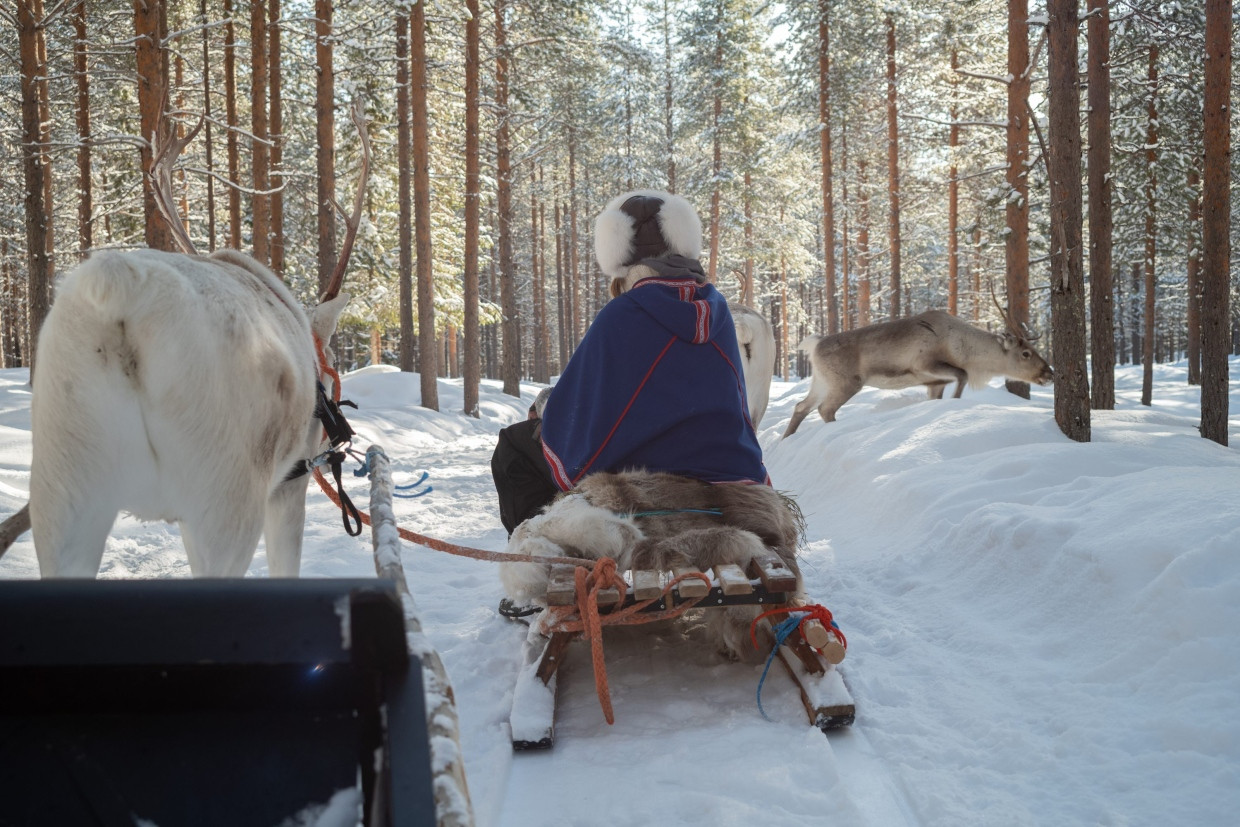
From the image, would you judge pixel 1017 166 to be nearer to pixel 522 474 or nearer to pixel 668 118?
pixel 522 474

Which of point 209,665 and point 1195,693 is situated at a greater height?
point 209,665

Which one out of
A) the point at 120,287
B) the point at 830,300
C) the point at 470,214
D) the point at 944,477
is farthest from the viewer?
the point at 830,300

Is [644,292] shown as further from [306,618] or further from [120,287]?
[306,618]

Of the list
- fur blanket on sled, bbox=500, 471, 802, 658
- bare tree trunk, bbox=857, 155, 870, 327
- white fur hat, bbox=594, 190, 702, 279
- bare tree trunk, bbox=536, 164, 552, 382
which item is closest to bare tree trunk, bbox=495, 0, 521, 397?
bare tree trunk, bbox=536, 164, 552, 382

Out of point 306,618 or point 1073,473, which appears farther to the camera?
point 1073,473

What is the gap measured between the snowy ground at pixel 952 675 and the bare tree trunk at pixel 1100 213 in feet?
21.0

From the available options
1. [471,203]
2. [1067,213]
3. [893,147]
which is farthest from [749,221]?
[1067,213]

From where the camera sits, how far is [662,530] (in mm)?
3055

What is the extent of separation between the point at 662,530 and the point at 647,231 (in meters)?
1.62

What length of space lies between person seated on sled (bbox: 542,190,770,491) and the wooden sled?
0.60 meters

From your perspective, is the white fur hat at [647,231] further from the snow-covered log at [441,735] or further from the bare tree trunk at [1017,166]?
the bare tree trunk at [1017,166]

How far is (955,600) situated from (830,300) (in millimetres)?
22158

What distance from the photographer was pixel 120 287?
204cm

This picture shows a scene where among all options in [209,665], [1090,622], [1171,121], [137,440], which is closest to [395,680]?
[209,665]
